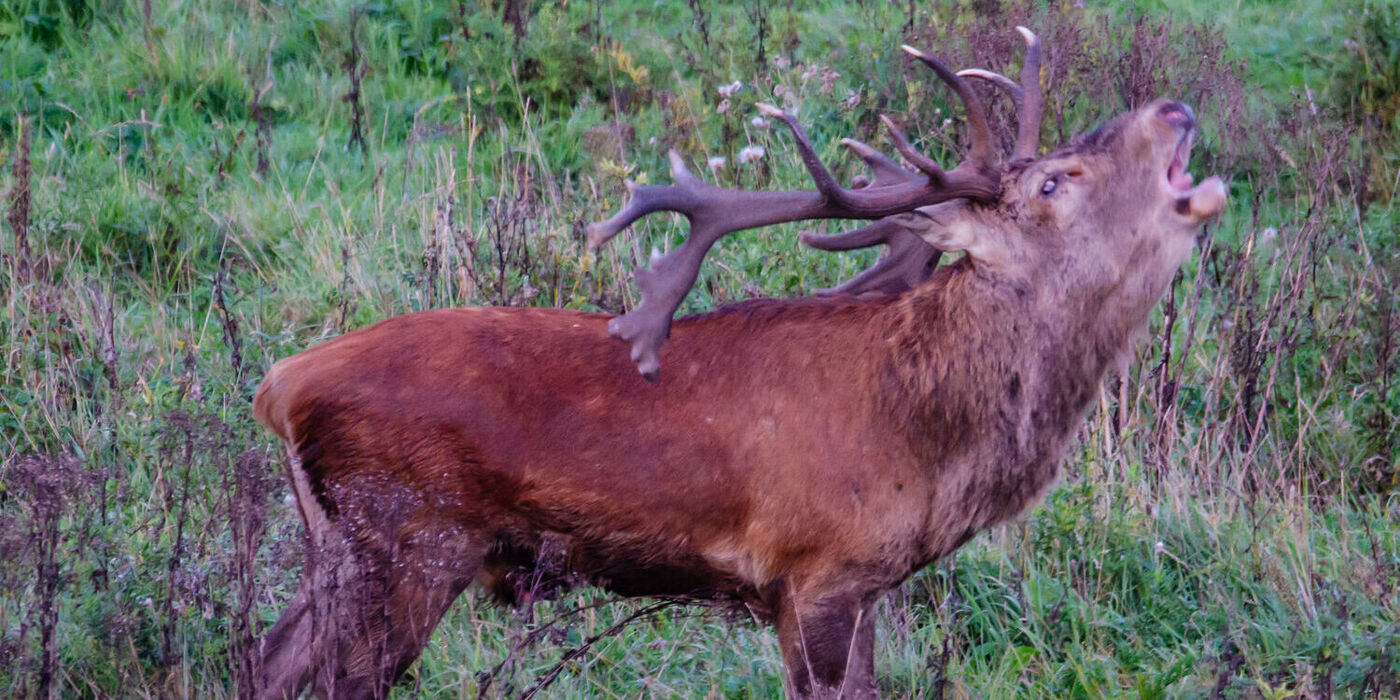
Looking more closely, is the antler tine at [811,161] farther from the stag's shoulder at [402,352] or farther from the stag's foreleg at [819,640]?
the stag's foreleg at [819,640]

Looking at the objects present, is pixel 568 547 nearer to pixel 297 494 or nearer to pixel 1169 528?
pixel 297 494

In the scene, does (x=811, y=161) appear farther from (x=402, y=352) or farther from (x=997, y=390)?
(x=402, y=352)

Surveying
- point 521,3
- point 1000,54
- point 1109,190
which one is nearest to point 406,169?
point 521,3

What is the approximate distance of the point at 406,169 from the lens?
7.30 metres

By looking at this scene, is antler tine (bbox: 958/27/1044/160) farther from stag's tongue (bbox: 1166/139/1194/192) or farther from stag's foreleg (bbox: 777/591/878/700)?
stag's foreleg (bbox: 777/591/878/700)

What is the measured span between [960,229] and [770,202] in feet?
1.68

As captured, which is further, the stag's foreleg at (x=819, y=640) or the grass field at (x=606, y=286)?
the grass field at (x=606, y=286)

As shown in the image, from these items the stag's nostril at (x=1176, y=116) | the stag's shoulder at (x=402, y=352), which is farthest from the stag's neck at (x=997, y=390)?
the stag's shoulder at (x=402, y=352)

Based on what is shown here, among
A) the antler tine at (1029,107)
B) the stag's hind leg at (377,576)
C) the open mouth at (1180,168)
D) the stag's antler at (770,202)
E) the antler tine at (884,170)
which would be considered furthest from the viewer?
the antler tine at (1029,107)

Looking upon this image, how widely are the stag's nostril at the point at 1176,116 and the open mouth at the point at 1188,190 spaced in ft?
0.07

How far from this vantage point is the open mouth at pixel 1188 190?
3934mm

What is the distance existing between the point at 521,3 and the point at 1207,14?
3783mm

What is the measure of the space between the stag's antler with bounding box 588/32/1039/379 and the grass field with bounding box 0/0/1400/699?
2.50ft

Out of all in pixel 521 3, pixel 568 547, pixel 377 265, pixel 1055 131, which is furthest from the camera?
pixel 521 3
